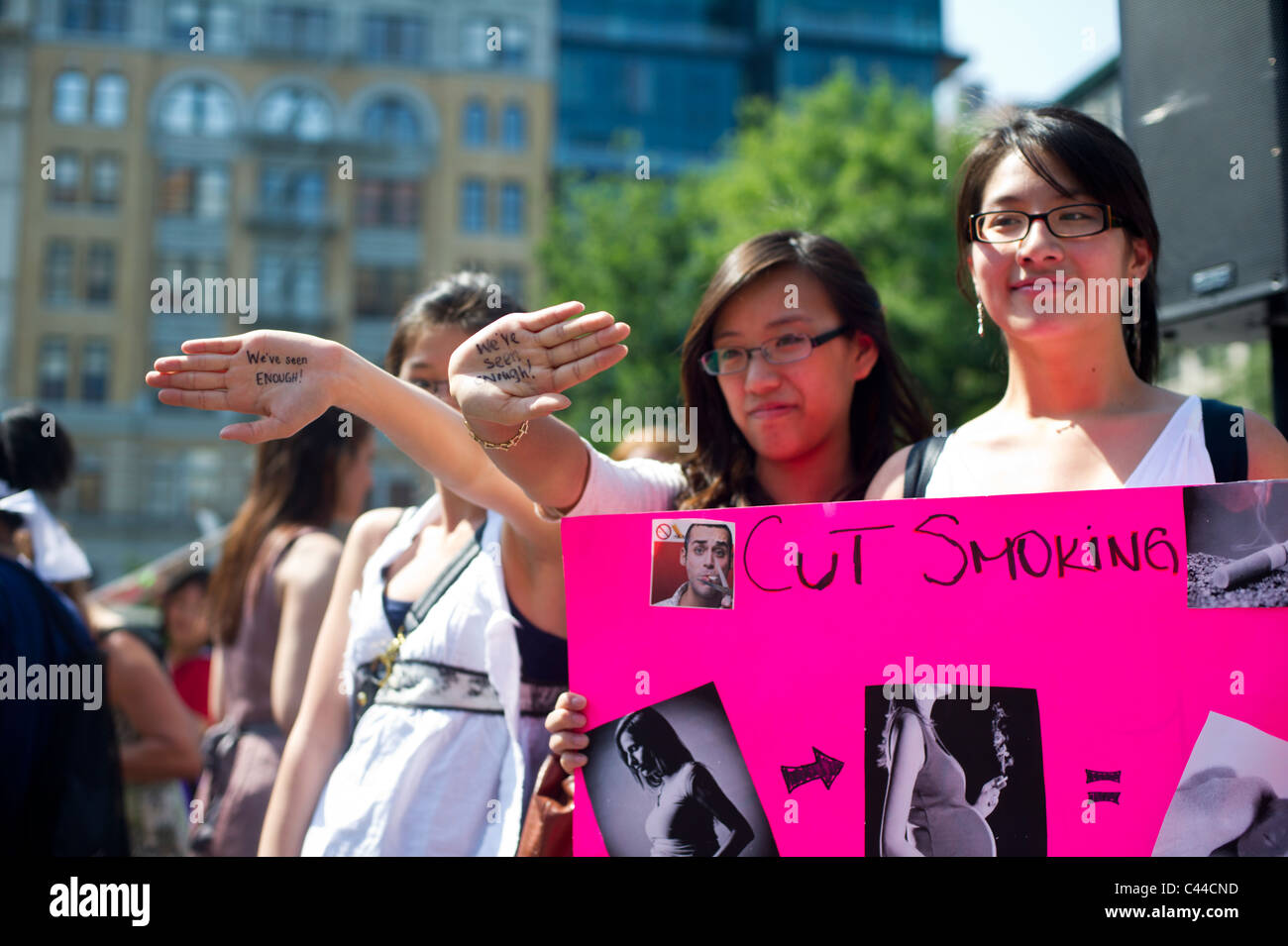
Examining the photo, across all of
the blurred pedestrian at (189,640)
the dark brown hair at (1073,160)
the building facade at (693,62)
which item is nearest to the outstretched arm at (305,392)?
the dark brown hair at (1073,160)

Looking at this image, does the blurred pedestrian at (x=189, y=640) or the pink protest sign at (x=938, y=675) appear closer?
the pink protest sign at (x=938, y=675)

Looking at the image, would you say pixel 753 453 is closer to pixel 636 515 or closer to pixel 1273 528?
pixel 636 515

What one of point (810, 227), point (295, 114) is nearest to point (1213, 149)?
point (810, 227)

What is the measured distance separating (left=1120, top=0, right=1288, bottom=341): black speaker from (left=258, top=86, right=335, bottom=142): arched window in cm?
3275

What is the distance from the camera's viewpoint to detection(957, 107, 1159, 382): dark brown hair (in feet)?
5.84

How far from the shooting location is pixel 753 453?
2.24m

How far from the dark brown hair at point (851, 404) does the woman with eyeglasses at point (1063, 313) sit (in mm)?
324

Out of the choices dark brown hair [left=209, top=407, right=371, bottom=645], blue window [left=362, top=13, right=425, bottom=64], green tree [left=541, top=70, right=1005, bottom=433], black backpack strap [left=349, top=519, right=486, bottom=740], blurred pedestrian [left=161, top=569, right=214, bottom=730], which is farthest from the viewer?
blue window [left=362, top=13, right=425, bottom=64]

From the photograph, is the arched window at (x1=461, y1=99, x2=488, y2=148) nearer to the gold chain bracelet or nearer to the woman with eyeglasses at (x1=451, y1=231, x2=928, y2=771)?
the woman with eyeglasses at (x1=451, y1=231, x2=928, y2=771)

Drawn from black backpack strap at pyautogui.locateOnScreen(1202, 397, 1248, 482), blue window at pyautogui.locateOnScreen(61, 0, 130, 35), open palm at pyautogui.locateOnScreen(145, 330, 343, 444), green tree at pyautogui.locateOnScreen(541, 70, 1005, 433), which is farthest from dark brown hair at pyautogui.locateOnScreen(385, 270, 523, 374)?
blue window at pyautogui.locateOnScreen(61, 0, 130, 35)

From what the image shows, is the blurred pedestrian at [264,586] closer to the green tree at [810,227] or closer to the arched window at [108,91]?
the green tree at [810,227]

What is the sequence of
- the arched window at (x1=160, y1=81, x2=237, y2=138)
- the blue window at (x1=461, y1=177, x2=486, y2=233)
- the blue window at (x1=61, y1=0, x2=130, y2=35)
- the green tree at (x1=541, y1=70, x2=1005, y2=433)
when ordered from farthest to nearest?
the blue window at (x1=461, y1=177, x2=486, y2=233), the arched window at (x1=160, y1=81, x2=237, y2=138), the blue window at (x1=61, y1=0, x2=130, y2=35), the green tree at (x1=541, y1=70, x2=1005, y2=433)

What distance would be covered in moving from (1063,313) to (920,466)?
1.06 feet

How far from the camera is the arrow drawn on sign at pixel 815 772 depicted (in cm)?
162
